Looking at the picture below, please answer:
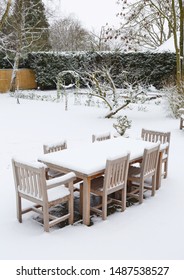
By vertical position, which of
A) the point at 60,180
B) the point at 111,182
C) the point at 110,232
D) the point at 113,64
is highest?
the point at 113,64

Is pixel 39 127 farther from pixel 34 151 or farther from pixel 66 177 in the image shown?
pixel 66 177

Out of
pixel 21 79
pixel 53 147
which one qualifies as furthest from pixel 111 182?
pixel 21 79

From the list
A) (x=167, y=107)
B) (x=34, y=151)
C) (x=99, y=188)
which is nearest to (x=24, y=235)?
(x=99, y=188)

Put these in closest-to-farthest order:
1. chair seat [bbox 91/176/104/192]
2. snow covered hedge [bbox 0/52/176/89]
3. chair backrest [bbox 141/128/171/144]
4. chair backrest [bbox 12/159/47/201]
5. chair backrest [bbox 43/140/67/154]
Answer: chair backrest [bbox 12/159/47/201] < chair seat [bbox 91/176/104/192] < chair backrest [bbox 43/140/67/154] < chair backrest [bbox 141/128/171/144] < snow covered hedge [bbox 0/52/176/89]

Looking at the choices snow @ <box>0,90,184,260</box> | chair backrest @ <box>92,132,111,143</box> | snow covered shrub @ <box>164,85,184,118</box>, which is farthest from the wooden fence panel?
chair backrest @ <box>92,132,111,143</box>

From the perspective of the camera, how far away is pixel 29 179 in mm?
3898

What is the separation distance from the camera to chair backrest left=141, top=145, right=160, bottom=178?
4.66 metres

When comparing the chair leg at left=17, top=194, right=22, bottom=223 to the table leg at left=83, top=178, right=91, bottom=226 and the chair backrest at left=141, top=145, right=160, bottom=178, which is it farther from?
the chair backrest at left=141, top=145, right=160, bottom=178

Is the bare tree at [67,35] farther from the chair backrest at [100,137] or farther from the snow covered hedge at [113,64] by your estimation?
the chair backrest at [100,137]

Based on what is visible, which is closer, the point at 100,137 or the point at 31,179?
the point at 31,179

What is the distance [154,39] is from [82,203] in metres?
21.3

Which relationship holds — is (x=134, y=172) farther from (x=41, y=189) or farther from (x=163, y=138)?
(x=41, y=189)

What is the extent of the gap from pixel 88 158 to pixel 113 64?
15492 millimetres

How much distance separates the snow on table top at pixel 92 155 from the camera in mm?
4169
